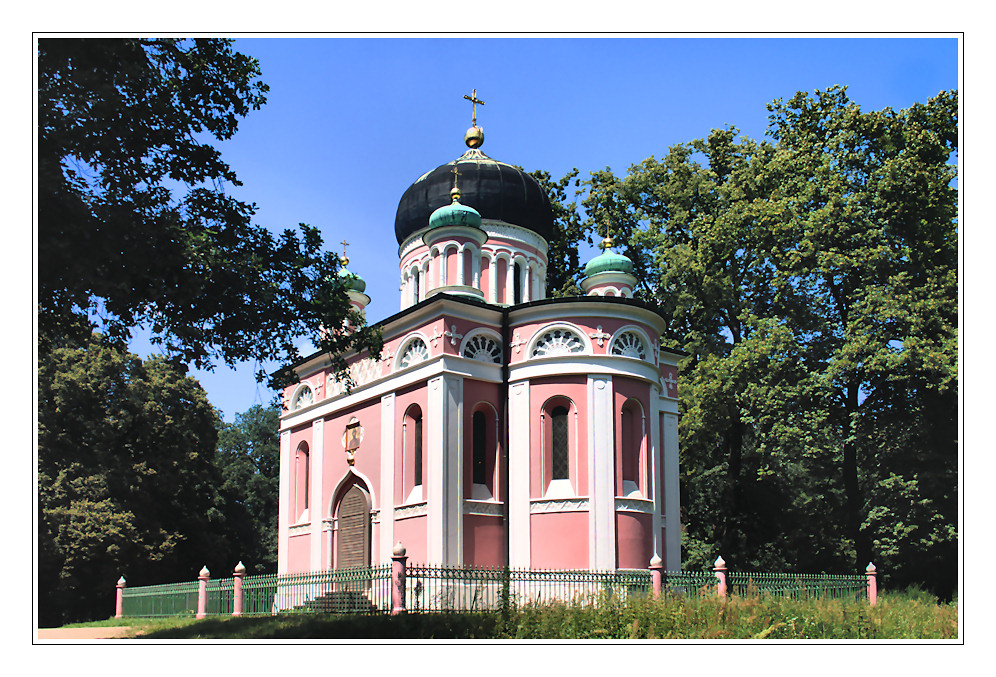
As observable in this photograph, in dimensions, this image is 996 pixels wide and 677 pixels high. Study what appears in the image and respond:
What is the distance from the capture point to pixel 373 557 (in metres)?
21.5

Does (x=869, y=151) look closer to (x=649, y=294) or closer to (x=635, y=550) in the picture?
(x=649, y=294)

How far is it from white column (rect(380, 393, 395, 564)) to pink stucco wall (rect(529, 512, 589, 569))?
3.21m

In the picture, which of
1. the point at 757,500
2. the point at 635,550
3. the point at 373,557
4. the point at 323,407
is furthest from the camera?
the point at 757,500

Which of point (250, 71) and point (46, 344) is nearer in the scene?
point (46, 344)

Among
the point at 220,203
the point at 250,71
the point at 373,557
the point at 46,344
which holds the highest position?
the point at 250,71

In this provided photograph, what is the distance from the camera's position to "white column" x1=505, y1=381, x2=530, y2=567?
1992 cm

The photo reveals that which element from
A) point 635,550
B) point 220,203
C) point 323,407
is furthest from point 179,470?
point 220,203

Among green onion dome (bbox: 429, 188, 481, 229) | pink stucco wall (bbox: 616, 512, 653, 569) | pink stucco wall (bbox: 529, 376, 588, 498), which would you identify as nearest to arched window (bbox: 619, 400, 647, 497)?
pink stucco wall (bbox: 616, 512, 653, 569)

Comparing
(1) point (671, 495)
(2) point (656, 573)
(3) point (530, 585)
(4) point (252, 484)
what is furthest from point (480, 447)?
(4) point (252, 484)

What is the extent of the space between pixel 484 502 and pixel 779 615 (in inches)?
289

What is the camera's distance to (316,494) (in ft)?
79.3

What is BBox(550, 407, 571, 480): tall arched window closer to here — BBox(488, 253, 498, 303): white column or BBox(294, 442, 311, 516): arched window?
BBox(488, 253, 498, 303): white column

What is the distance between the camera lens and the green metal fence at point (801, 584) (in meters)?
20.3

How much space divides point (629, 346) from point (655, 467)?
276 cm
